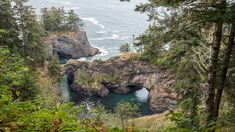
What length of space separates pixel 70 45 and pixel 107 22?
21.9m

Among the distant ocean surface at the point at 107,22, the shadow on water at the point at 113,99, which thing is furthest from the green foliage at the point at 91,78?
the distant ocean surface at the point at 107,22

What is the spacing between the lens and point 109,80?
250 ft

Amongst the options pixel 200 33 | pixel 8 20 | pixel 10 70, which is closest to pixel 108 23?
pixel 8 20

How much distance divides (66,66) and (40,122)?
246ft

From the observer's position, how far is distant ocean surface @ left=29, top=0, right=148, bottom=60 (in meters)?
104

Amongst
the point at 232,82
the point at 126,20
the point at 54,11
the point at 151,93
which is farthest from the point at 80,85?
the point at 232,82

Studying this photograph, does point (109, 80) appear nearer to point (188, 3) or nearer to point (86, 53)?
point (86, 53)

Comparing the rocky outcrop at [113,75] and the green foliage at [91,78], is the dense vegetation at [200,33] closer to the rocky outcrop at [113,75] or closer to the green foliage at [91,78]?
the rocky outcrop at [113,75]

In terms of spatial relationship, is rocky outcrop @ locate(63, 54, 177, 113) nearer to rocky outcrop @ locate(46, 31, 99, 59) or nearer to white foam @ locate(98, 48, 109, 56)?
rocky outcrop @ locate(46, 31, 99, 59)

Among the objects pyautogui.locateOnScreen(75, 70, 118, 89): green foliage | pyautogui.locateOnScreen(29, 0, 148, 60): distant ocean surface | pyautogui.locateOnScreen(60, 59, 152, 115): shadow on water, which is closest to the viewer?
pyautogui.locateOnScreen(60, 59, 152, 115): shadow on water

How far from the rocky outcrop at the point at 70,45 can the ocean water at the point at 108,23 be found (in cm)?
411

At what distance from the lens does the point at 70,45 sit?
98.5m

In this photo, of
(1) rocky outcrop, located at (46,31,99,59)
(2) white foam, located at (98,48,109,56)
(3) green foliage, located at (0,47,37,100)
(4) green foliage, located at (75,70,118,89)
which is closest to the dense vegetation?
(3) green foliage, located at (0,47,37,100)

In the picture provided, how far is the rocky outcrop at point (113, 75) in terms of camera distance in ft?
243
